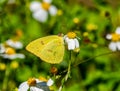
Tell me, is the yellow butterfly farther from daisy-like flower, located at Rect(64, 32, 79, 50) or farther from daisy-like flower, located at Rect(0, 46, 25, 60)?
daisy-like flower, located at Rect(0, 46, 25, 60)

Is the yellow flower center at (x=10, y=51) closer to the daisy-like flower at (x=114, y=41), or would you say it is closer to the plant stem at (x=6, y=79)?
the plant stem at (x=6, y=79)

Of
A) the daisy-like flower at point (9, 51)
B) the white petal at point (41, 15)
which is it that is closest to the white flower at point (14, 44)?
the daisy-like flower at point (9, 51)

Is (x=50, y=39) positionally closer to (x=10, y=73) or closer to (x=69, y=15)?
(x=10, y=73)

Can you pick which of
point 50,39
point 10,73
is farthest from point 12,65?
point 50,39

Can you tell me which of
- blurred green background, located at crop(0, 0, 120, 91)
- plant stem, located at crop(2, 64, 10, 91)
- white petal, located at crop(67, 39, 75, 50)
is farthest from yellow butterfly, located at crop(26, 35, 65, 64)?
plant stem, located at crop(2, 64, 10, 91)

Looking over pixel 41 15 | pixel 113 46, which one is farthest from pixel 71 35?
pixel 41 15

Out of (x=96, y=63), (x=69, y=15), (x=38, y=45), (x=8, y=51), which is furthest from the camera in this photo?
(x=69, y=15)

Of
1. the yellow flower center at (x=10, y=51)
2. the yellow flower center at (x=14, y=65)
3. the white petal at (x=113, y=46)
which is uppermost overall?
the yellow flower center at (x=10, y=51)

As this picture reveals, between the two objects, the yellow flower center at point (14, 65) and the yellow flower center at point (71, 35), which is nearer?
the yellow flower center at point (71, 35)
